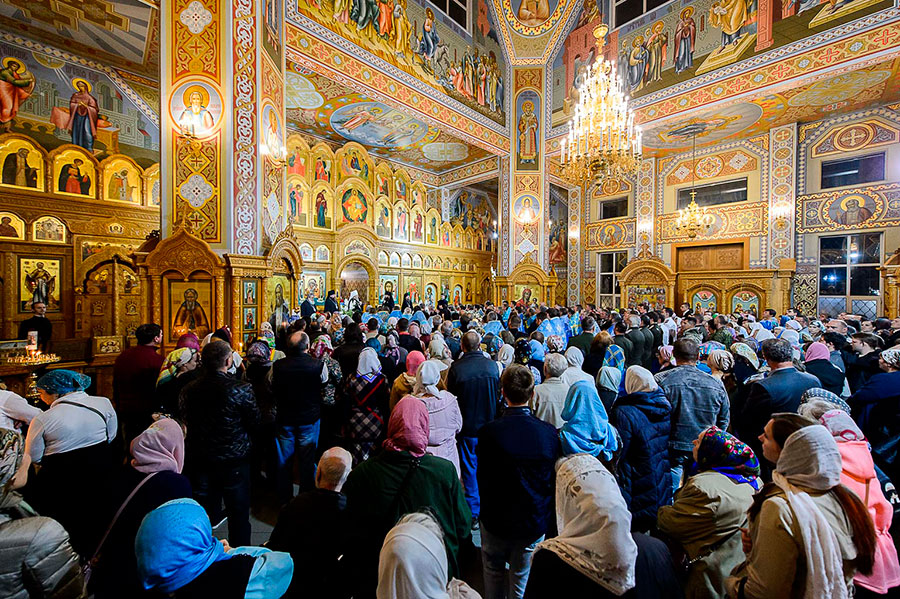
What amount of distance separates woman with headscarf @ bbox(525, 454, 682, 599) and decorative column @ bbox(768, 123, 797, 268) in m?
15.9

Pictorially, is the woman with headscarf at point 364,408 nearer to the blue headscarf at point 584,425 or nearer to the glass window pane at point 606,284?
the blue headscarf at point 584,425

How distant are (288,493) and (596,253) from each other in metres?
16.8

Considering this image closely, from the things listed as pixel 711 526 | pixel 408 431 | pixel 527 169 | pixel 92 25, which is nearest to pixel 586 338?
pixel 711 526

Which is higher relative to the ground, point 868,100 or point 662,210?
point 868,100

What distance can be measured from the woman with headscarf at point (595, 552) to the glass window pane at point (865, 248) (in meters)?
16.0

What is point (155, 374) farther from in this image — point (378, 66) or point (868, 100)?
point (868, 100)

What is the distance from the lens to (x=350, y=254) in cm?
1445

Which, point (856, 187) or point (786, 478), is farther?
point (856, 187)

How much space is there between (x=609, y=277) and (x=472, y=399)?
51.0 feet

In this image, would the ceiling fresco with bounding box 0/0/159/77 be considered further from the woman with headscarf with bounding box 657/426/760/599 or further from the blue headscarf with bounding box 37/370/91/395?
the woman with headscarf with bounding box 657/426/760/599

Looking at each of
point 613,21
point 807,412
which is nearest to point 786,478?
point 807,412

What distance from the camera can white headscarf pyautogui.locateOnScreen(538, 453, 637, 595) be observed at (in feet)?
3.74

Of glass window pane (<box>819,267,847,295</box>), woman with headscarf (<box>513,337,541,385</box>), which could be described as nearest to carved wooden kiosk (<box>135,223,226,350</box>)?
woman with headscarf (<box>513,337,541,385</box>)

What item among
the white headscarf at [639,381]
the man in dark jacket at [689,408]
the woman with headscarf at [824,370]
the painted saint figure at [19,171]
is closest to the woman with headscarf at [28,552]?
the white headscarf at [639,381]
